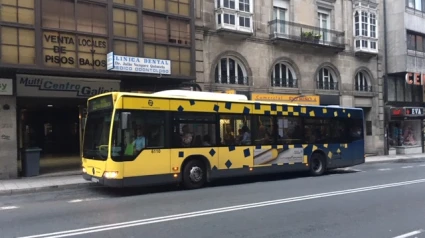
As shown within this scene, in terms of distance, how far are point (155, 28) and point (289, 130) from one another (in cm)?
679

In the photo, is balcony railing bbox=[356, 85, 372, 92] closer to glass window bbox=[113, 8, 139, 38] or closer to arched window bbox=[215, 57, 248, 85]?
arched window bbox=[215, 57, 248, 85]

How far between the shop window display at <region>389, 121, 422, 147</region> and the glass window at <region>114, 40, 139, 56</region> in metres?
20.9

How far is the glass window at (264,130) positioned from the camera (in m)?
13.5

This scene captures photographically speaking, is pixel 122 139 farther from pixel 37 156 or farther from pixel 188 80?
pixel 188 80

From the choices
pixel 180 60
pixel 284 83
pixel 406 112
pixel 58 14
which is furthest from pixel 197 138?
pixel 406 112

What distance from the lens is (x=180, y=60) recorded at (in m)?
16.7

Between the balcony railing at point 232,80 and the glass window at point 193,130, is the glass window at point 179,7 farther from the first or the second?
the glass window at point 193,130

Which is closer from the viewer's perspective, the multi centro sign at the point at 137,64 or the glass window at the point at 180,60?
the multi centro sign at the point at 137,64

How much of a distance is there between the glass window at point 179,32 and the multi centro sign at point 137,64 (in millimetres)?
1156

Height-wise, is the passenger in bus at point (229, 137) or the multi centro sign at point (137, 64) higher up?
the multi centro sign at point (137, 64)

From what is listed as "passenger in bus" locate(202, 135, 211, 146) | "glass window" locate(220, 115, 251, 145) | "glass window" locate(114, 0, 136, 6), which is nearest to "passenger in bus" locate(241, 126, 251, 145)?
"glass window" locate(220, 115, 251, 145)

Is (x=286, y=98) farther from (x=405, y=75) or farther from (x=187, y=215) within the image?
(x=187, y=215)

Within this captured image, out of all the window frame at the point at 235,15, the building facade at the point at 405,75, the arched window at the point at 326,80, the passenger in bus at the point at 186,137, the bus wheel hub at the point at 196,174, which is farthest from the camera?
the building facade at the point at 405,75

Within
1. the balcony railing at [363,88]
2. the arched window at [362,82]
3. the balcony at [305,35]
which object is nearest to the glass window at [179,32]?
the balcony at [305,35]
